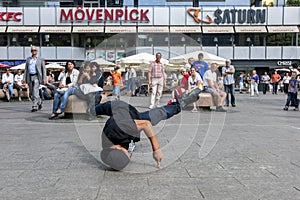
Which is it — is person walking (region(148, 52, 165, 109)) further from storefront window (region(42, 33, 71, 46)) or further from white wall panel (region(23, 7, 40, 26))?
white wall panel (region(23, 7, 40, 26))

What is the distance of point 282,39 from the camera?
35781 mm

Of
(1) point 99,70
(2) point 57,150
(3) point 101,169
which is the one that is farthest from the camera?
(1) point 99,70

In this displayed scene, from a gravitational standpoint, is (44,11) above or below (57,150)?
above

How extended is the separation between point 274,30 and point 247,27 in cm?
241

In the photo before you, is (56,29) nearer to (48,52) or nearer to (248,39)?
(48,52)

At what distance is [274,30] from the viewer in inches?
1347

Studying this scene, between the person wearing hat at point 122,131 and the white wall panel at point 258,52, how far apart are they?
3191 centimetres

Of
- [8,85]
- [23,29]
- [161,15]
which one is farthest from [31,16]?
[8,85]

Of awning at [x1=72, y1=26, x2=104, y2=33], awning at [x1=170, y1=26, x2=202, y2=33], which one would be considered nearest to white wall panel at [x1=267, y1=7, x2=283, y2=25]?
awning at [x1=170, y1=26, x2=202, y2=33]

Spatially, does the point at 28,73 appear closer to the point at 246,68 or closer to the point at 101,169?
the point at 101,169

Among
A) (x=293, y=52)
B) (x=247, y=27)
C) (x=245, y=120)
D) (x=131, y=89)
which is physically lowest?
(x=245, y=120)

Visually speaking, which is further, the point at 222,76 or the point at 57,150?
the point at 222,76

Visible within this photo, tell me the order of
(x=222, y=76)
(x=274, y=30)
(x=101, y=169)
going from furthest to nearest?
(x=274, y=30) → (x=222, y=76) → (x=101, y=169)

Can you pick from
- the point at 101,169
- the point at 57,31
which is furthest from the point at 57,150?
the point at 57,31
